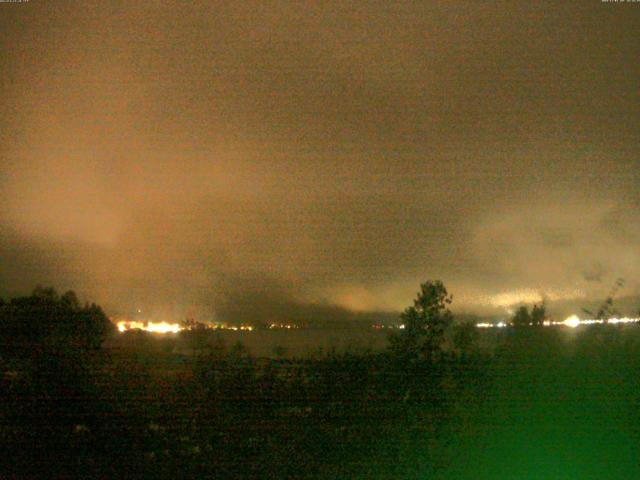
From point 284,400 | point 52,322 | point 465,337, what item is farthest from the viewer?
point 52,322

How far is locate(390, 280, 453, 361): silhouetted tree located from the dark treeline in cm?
1

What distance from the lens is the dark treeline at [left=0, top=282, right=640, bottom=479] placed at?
5.89m

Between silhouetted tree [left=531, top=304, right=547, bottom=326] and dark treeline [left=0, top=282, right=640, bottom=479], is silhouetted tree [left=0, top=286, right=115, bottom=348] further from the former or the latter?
silhouetted tree [left=531, top=304, right=547, bottom=326]

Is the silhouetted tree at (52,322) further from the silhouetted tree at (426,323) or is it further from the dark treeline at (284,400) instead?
the silhouetted tree at (426,323)

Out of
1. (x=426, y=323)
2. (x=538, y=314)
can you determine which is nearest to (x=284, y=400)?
(x=426, y=323)

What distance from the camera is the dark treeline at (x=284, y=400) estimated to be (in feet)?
19.3

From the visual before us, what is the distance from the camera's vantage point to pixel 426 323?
7.12 m

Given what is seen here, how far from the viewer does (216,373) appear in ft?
21.7

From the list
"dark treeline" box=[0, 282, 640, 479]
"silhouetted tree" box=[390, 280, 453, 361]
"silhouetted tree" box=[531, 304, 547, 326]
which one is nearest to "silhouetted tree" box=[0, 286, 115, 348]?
"dark treeline" box=[0, 282, 640, 479]

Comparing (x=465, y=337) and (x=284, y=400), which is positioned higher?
(x=465, y=337)

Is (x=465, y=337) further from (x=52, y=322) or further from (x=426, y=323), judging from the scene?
(x=52, y=322)

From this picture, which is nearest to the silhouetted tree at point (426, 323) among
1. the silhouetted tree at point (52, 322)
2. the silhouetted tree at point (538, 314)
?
the silhouetted tree at point (538, 314)

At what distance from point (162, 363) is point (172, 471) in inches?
50.1

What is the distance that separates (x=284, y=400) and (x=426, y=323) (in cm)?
177
